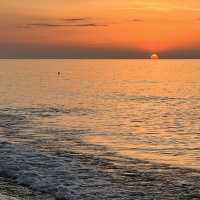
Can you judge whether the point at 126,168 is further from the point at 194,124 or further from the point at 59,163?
the point at 194,124

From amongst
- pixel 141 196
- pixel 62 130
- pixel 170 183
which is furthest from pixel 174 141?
pixel 141 196

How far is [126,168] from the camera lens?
26203mm

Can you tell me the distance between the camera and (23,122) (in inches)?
1886

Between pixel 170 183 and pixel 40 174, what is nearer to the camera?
pixel 170 183

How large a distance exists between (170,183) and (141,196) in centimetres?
269

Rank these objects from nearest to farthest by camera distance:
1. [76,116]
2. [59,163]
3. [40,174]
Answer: [40,174] → [59,163] → [76,116]

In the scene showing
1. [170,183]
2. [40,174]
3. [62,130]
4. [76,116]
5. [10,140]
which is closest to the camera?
[170,183]

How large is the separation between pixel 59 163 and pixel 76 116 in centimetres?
2796

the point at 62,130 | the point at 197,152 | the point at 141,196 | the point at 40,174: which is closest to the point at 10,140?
the point at 62,130

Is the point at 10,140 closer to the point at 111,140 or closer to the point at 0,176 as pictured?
the point at 111,140

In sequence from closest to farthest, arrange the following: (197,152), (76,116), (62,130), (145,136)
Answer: (197,152) → (145,136) → (62,130) → (76,116)

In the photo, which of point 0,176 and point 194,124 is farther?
point 194,124

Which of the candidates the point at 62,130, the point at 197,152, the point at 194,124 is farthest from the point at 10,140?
the point at 194,124

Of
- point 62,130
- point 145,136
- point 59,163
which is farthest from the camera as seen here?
point 62,130
